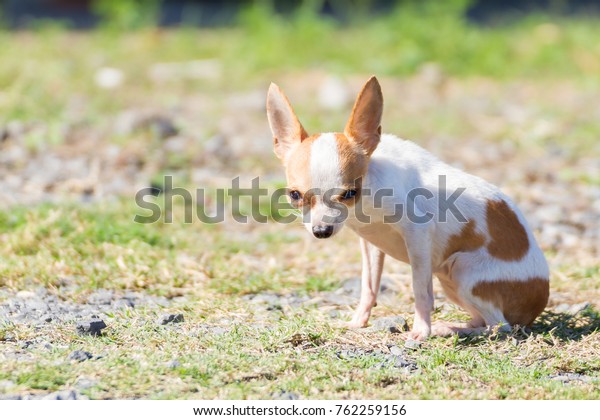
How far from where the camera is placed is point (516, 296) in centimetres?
414

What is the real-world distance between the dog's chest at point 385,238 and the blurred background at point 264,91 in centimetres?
182

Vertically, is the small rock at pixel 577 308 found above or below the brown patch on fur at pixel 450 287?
below

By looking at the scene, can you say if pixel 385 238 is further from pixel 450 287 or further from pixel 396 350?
pixel 396 350

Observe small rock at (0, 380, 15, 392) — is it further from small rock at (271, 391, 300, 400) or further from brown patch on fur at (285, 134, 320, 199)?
brown patch on fur at (285, 134, 320, 199)

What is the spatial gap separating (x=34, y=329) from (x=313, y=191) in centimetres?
129

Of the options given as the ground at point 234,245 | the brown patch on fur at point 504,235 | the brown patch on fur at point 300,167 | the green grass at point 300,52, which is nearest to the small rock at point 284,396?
the ground at point 234,245

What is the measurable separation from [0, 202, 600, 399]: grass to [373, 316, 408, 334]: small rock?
11cm

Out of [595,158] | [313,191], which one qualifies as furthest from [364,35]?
[313,191]

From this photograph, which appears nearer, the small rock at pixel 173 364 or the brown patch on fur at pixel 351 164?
the small rock at pixel 173 364

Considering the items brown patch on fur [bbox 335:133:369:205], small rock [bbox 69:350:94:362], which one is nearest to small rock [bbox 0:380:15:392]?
small rock [bbox 69:350:94:362]

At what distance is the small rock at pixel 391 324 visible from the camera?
13.6 feet

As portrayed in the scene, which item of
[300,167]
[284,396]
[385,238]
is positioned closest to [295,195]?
[300,167]

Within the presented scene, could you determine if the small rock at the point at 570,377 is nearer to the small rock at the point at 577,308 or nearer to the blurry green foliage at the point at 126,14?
the small rock at the point at 577,308
